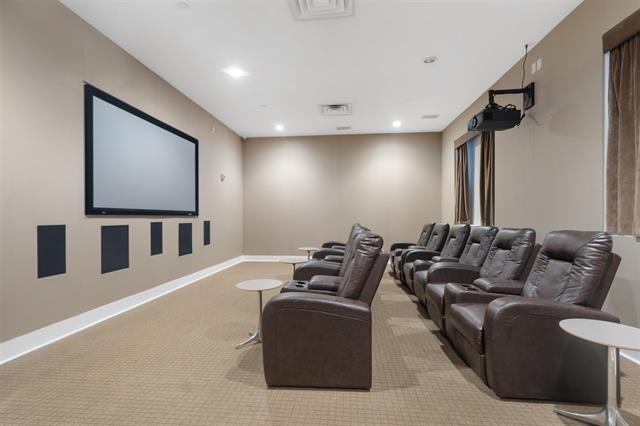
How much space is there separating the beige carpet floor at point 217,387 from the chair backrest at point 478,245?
102cm

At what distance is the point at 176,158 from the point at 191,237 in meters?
1.36

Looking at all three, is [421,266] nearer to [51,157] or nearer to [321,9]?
[321,9]

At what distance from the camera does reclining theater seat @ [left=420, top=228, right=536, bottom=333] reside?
2.80 m

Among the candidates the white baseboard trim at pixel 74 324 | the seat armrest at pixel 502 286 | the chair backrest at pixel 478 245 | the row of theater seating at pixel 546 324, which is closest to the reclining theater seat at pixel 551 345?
the row of theater seating at pixel 546 324

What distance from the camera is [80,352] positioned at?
8.56 ft

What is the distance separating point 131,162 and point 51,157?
0.98 meters

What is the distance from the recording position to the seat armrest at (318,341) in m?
1.96

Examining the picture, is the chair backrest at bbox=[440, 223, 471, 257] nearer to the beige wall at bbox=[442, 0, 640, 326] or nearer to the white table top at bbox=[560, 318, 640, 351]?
the beige wall at bbox=[442, 0, 640, 326]

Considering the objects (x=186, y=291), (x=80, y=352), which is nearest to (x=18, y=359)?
(x=80, y=352)

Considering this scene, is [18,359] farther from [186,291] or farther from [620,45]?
[620,45]

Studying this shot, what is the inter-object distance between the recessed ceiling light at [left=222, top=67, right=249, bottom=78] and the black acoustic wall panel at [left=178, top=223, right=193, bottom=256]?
95.8 inches

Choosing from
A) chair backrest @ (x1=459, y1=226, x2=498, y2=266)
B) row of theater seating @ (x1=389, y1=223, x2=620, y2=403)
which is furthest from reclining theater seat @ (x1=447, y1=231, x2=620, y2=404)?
chair backrest @ (x1=459, y1=226, x2=498, y2=266)

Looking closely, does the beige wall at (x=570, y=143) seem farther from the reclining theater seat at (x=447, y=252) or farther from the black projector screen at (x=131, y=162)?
the black projector screen at (x=131, y=162)

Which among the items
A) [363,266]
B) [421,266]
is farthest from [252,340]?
[421,266]
